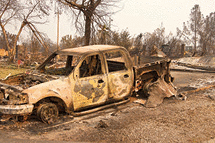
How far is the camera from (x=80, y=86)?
5.19 m

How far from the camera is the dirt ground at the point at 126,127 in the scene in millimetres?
4180

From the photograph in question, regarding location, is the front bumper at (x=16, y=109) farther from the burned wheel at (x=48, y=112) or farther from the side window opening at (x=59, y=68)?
the side window opening at (x=59, y=68)

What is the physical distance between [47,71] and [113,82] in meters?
1.88

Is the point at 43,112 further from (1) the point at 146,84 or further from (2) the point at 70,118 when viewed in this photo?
(1) the point at 146,84

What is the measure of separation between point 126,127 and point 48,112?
1.77 metres

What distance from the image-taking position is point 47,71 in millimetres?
6062

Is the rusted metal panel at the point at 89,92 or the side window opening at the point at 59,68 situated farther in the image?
the side window opening at the point at 59,68

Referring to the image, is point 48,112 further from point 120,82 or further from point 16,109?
point 120,82

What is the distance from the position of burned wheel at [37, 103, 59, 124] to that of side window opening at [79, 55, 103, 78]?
1.28 meters

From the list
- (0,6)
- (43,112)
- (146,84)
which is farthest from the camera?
(0,6)

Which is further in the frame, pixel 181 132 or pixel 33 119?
pixel 33 119

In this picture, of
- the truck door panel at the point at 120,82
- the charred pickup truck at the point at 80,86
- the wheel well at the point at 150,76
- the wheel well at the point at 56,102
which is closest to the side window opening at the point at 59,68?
the charred pickup truck at the point at 80,86

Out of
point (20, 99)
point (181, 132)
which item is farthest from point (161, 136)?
point (20, 99)

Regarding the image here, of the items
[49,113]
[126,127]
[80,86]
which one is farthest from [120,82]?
[49,113]
